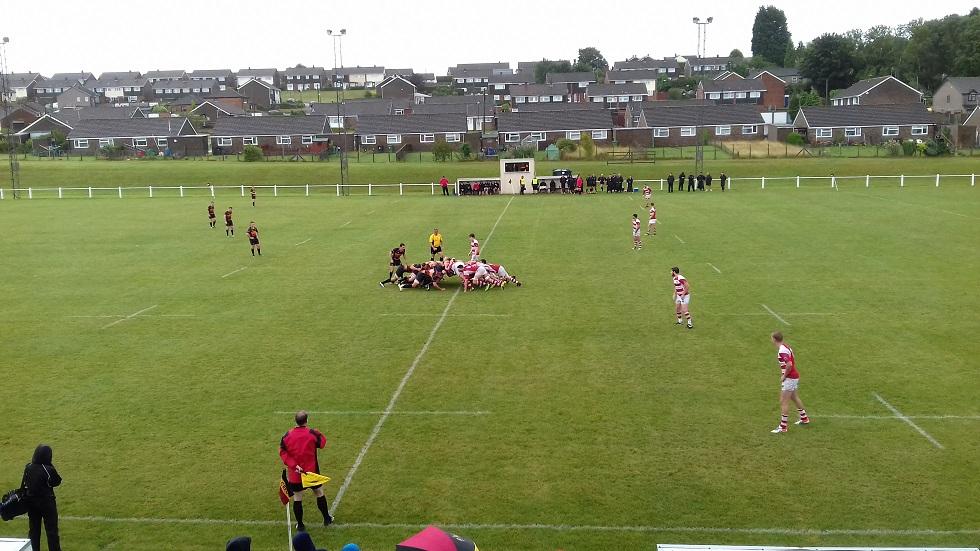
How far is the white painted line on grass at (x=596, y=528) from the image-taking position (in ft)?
33.5

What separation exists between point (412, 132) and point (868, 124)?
51.8 metres

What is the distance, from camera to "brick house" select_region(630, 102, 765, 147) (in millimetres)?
94750

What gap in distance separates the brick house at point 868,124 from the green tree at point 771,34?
8658 centimetres

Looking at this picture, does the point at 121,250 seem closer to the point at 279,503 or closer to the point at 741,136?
the point at 279,503

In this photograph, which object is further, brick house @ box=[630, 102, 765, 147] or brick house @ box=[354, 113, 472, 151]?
brick house @ box=[354, 113, 472, 151]

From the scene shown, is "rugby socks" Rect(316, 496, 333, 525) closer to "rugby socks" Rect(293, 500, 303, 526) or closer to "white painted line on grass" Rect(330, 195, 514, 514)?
"rugby socks" Rect(293, 500, 303, 526)

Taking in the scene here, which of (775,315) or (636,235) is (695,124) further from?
(775,315)

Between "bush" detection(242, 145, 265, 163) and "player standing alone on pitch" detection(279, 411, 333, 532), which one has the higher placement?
"bush" detection(242, 145, 265, 163)

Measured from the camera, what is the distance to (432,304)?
24.5 metres

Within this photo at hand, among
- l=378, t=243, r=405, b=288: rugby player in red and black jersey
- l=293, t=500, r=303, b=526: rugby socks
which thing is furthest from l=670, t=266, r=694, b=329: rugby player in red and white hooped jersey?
l=293, t=500, r=303, b=526: rugby socks

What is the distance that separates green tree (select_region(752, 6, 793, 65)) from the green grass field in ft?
499

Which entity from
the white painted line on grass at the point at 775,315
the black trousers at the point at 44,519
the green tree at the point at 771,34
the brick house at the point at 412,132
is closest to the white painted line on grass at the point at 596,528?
the black trousers at the point at 44,519

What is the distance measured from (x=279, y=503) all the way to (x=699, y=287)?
17.6 metres

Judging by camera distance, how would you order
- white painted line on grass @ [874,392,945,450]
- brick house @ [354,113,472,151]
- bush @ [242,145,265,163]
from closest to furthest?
white painted line on grass @ [874,392,945,450]
bush @ [242,145,265,163]
brick house @ [354,113,472,151]
